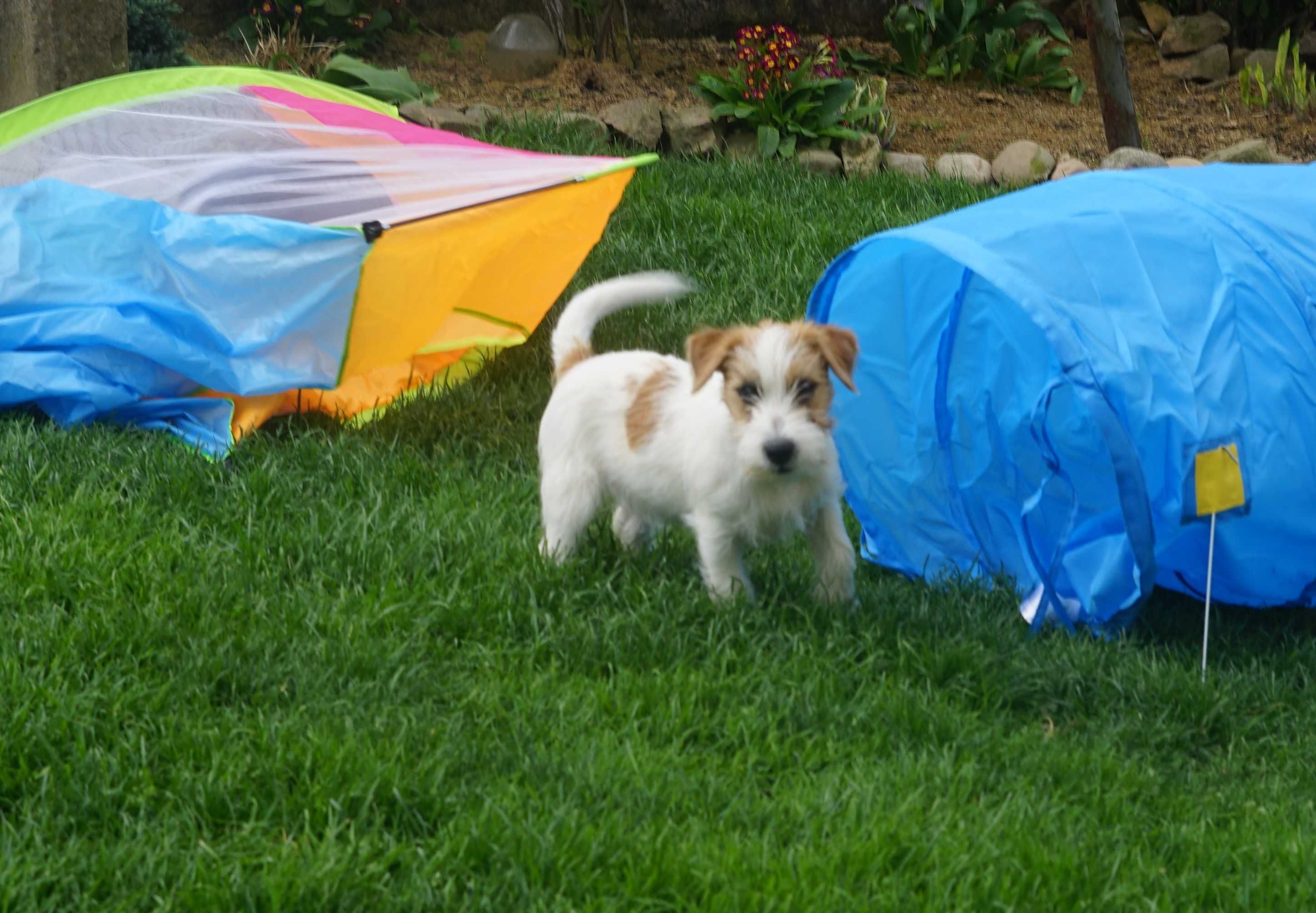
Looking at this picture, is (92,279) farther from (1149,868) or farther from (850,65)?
(850,65)

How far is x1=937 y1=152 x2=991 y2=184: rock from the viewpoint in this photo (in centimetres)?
822

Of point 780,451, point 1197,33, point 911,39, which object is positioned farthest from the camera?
point 1197,33

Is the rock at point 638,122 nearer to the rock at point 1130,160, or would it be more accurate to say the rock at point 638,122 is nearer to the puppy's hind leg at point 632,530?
the rock at point 1130,160

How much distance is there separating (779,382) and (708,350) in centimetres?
21

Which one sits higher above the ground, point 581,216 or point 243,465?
point 581,216

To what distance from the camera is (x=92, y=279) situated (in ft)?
16.8

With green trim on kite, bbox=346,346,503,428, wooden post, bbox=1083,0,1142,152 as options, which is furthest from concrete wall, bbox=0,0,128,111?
wooden post, bbox=1083,0,1142,152

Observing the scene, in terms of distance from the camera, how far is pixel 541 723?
334 centimetres

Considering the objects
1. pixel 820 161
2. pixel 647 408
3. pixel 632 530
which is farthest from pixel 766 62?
pixel 647 408

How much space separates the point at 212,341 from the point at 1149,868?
360cm

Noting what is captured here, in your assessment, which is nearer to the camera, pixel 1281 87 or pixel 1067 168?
pixel 1067 168

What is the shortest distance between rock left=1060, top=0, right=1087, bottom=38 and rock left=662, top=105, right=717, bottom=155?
14.8ft

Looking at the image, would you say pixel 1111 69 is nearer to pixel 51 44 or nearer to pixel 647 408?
pixel 647 408

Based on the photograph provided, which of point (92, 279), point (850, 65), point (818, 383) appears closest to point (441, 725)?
point (818, 383)
